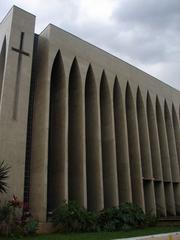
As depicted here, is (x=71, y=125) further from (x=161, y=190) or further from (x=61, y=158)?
(x=161, y=190)

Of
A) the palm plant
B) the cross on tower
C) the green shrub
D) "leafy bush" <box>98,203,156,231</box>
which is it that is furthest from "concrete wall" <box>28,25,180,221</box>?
the palm plant

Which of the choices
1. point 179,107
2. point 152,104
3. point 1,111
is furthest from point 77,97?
point 179,107

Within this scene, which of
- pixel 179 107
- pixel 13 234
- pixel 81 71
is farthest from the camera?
pixel 179 107

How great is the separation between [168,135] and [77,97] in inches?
603

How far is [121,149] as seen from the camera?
26.4 m

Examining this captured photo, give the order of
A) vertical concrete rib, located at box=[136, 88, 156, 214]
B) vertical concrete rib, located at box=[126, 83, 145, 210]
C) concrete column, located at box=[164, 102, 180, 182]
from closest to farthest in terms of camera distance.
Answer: vertical concrete rib, located at box=[126, 83, 145, 210]
vertical concrete rib, located at box=[136, 88, 156, 214]
concrete column, located at box=[164, 102, 180, 182]

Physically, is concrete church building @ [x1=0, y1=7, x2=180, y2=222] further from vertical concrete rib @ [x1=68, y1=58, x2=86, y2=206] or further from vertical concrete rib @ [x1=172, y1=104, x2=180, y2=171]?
vertical concrete rib @ [x1=172, y1=104, x2=180, y2=171]

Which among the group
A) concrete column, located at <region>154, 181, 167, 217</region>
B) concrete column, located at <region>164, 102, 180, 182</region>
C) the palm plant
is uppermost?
concrete column, located at <region>164, 102, 180, 182</region>

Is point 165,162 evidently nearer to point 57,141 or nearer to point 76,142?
point 76,142

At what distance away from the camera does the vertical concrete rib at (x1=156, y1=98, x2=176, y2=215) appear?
29.7 meters

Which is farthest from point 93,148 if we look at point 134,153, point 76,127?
point 134,153

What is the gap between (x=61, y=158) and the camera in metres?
20.9

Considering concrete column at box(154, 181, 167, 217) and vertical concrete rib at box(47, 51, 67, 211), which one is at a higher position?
vertical concrete rib at box(47, 51, 67, 211)

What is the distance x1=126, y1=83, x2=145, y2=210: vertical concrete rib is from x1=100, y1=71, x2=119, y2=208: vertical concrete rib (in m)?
3.42
